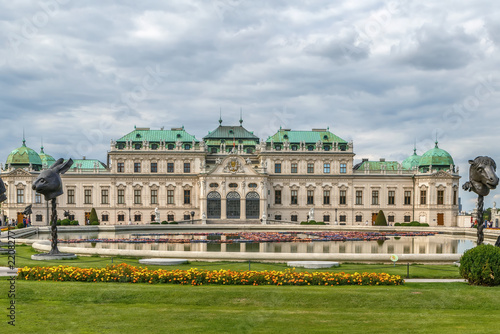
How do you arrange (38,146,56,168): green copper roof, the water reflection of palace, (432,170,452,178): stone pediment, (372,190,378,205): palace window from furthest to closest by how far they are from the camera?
(38,146,56,168): green copper roof → (372,190,378,205): palace window → (432,170,452,178): stone pediment → the water reflection of palace

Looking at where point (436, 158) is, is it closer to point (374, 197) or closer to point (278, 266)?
point (374, 197)

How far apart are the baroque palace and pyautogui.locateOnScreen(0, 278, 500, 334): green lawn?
55.3 metres

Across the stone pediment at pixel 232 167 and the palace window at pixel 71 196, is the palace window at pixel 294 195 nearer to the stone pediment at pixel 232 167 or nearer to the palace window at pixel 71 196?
the stone pediment at pixel 232 167

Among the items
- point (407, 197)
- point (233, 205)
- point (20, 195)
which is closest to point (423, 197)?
point (407, 197)

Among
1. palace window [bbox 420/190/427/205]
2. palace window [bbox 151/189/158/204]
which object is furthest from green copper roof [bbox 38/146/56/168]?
palace window [bbox 420/190/427/205]

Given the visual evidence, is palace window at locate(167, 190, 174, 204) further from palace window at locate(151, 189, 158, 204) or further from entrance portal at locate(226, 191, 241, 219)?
entrance portal at locate(226, 191, 241, 219)

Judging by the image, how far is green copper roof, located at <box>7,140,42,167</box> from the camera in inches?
2923

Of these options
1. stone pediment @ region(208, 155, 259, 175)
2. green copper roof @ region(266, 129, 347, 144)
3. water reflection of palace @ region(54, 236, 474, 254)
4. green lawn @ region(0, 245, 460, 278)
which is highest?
green copper roof @ region(266, 129, 347, 144)

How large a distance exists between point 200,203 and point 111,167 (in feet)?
46.8

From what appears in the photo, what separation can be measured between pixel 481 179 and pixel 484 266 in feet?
25.9

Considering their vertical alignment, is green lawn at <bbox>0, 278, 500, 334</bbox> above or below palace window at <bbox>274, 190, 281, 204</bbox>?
below

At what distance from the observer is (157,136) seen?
78062 millimetres

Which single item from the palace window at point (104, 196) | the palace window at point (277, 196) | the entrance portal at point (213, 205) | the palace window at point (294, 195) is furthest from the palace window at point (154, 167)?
the palace window at point (294, 195)

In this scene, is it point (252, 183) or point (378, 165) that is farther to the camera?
point (378, 165)
